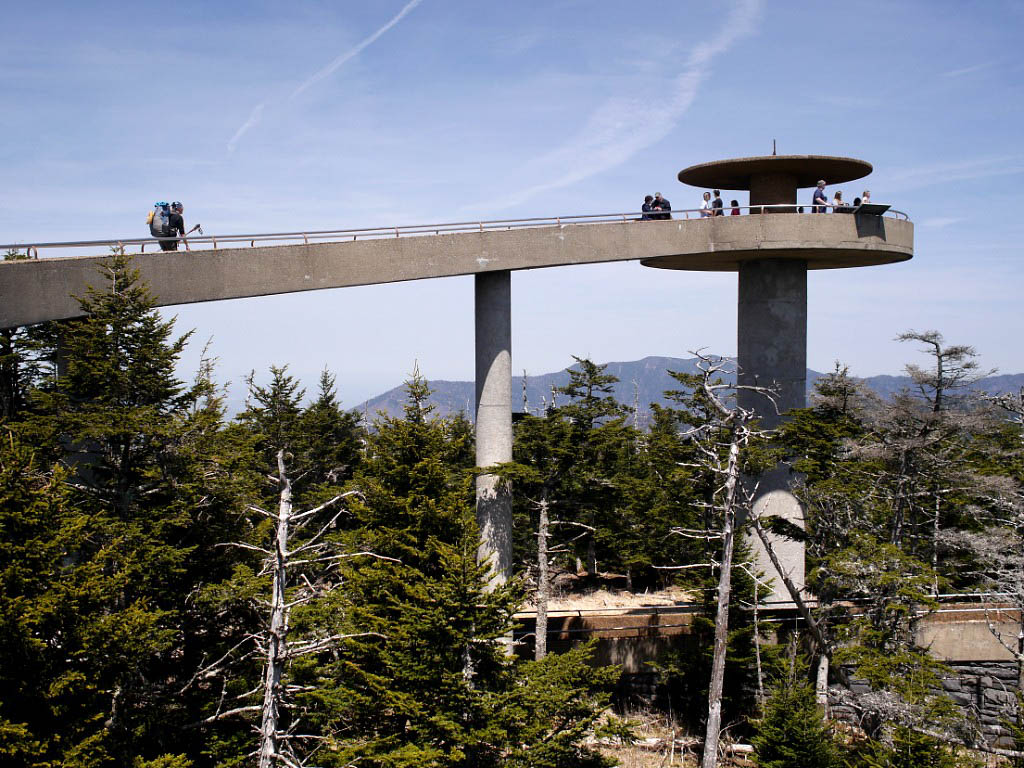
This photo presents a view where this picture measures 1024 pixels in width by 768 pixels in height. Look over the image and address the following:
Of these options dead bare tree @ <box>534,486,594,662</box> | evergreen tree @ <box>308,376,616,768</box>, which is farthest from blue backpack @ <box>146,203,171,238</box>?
dead bare tree @ <box>534,486,594,662</box>

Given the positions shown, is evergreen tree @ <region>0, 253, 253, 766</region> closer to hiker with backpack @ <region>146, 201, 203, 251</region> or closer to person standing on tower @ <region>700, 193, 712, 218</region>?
hiker with backpack @ <region>146, 201, 203, 251</region>

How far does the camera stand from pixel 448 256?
21719 millimetres

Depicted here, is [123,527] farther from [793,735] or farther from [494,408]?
[793,735]

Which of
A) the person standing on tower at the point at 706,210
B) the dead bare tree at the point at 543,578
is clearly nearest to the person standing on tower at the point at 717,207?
the person standing on tower at the point at 706,210

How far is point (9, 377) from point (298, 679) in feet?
40.0

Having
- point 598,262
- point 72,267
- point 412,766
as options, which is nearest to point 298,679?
point 412,766

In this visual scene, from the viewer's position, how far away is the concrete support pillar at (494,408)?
73.8 ft

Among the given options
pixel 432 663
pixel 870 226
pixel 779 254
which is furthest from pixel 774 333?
pixel 432 663

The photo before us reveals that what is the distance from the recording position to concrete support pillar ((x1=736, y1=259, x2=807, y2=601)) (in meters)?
26.0

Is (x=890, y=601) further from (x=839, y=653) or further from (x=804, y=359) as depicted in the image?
(x=804, y=359)

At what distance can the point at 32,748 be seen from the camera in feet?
42.5

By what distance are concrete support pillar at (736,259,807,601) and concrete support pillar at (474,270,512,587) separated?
8.33 m

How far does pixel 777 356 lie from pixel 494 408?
9.99 meters

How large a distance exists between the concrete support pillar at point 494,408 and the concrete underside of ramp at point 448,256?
97cm
